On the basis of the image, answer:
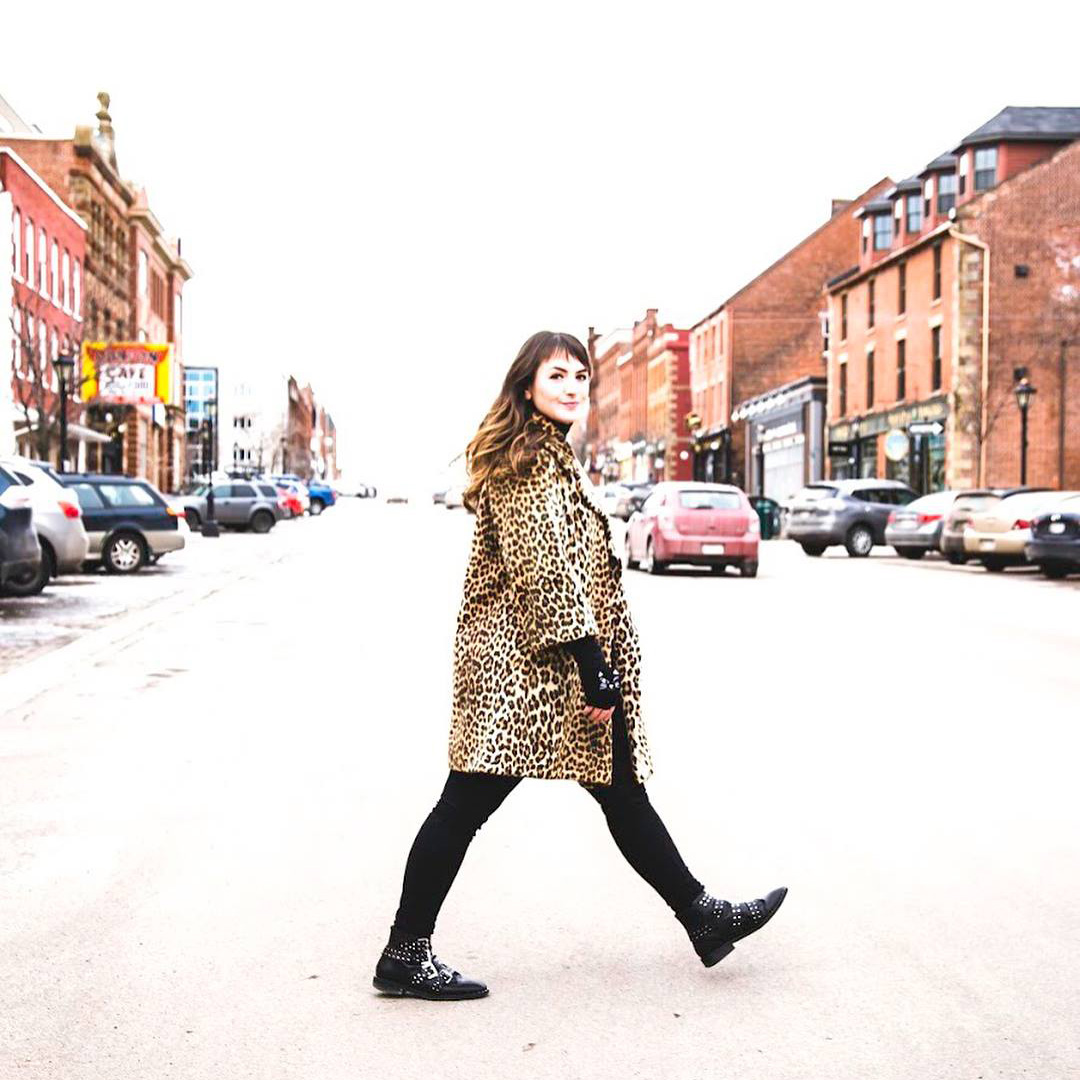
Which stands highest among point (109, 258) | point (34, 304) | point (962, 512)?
point (109, 258)

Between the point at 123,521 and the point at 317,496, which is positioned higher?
the point at 317,496

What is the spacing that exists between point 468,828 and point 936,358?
153 ft

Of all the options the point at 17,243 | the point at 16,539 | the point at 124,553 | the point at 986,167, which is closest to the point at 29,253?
the point at 17,243

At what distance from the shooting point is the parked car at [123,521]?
25656mm

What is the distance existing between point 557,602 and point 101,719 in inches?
250

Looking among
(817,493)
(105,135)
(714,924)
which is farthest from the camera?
(105,135)

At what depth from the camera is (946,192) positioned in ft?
164

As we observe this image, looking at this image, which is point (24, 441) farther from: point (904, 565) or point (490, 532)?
point (490, 532)

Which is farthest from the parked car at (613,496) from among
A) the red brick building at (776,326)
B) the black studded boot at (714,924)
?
the black studded boot at (714,924)

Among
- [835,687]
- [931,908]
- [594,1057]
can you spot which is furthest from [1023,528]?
[594,1057]

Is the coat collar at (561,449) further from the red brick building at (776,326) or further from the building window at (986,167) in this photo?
the red brick building at (776,326)

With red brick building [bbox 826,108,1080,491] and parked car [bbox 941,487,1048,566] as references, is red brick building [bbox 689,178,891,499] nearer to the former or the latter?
red brick building [bbox 826,108,1080,491]

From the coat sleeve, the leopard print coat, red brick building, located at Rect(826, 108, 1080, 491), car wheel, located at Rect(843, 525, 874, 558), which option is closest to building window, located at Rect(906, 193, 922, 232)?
red brick building, located at Rect(826, 108, 1080, 491)

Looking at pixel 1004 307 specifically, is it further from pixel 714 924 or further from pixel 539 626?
pixel 539 626
